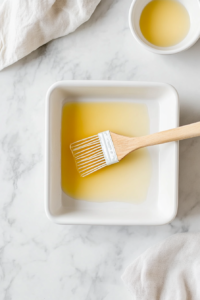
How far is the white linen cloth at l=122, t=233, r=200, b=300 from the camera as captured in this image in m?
0.75

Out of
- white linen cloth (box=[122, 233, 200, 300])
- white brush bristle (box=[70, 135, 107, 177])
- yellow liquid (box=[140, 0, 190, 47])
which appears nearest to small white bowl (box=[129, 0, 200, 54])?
yellow liquid (box=[140, 0, 190, 47])

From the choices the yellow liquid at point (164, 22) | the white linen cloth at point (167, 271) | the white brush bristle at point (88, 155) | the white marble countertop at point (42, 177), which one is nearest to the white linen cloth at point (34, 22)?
the white marble countertop at point (42, 177)

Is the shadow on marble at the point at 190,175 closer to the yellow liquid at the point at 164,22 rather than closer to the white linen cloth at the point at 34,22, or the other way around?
the yellow liquid at the point at 164,22

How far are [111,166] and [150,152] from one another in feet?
0.31

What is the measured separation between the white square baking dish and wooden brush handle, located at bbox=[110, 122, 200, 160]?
0.02 m

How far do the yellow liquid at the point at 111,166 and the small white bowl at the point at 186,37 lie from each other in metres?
0.14

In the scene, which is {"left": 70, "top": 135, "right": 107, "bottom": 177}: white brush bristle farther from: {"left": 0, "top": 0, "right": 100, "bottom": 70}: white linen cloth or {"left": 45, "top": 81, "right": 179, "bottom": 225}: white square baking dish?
{"left": 0, "top": 0, "right": 100, "bottom": 70}: white linen cloth

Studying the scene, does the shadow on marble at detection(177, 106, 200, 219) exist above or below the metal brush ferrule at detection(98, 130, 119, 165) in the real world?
below

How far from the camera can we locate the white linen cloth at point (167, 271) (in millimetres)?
751

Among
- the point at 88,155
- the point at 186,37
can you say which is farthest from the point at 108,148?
the point at 186,37

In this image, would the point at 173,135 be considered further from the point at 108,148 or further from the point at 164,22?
the point at 164,22

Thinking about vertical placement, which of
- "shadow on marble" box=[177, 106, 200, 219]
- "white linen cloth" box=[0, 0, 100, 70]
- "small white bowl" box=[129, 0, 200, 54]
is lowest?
"shadow on marble" box=[177, 106, 200, 219]

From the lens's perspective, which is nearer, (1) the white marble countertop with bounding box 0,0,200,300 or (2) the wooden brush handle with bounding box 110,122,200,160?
(2) the wooden brush handle with bounding box 110,122,200,160

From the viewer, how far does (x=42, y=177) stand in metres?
0.79
